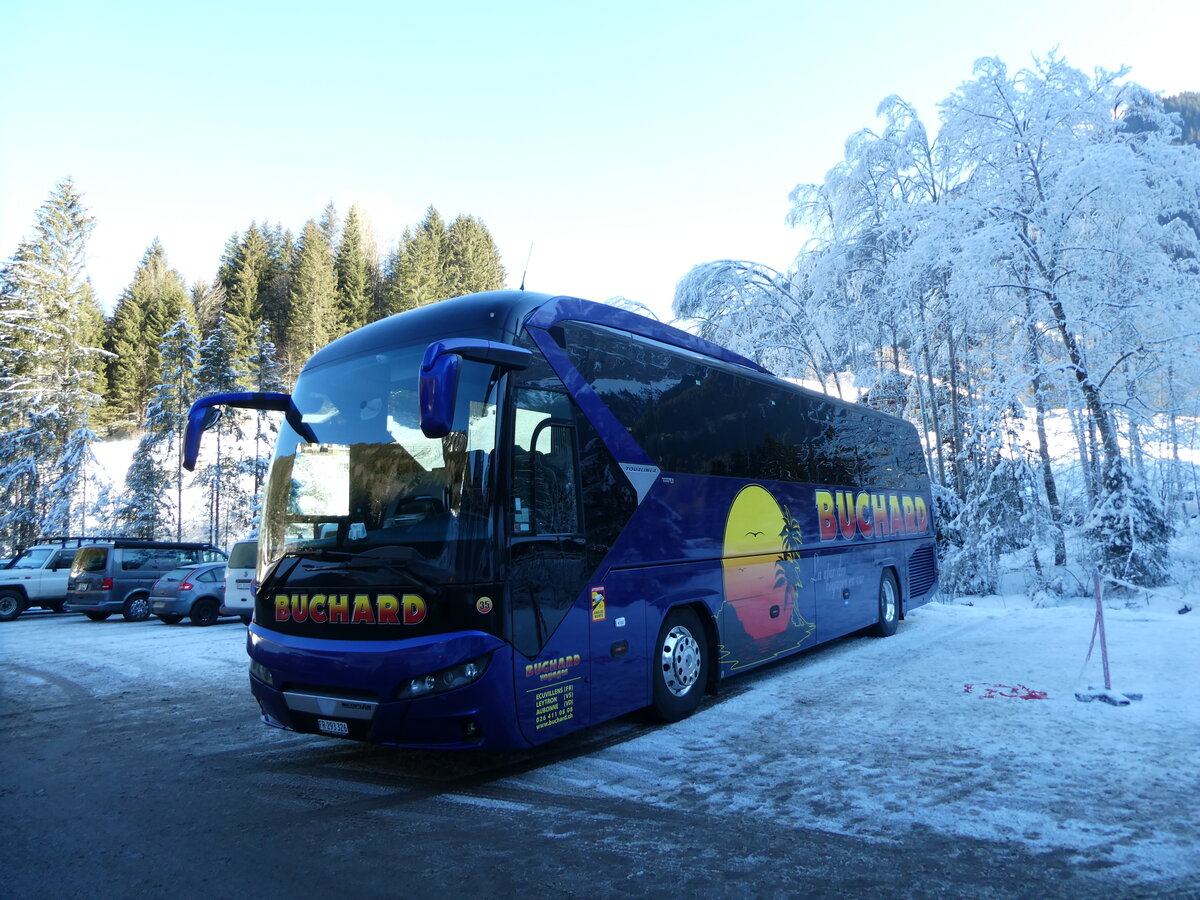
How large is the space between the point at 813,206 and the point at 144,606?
21.8 m

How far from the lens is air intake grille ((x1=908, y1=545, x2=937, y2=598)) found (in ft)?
42.9

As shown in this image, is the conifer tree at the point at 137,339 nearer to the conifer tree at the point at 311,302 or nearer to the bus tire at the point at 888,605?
the conifer tree at the point at 311,302

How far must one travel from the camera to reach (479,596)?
15.8 feet

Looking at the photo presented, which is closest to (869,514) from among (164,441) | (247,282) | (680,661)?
(680,661)

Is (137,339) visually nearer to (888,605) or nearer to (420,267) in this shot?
(420,267)

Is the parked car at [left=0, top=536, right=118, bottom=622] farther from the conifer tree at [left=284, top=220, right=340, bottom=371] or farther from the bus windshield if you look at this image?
the conifer tree at [left=284, top=220, right=340, bottom=371]

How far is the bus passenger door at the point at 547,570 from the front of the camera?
506cm

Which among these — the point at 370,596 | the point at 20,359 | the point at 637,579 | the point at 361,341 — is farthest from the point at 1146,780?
the point at 20,359

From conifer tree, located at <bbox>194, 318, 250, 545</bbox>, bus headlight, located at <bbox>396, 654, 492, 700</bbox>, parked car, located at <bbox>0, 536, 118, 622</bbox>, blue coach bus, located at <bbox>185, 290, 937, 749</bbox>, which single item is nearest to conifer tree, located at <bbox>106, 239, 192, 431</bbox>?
conifer tree, located at <bbox>194, 318, 250, 545</bbox>

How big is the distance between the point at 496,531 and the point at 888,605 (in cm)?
904

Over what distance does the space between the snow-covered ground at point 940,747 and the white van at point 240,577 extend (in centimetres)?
567

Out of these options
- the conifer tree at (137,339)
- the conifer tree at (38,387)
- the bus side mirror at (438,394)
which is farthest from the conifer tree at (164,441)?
the bus side mirror at (438,394)

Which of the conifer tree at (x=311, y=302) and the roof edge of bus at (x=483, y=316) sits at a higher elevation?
the conifer tree at (x=311, y=302)

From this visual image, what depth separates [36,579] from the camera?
811 inches
